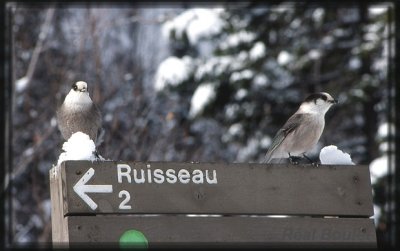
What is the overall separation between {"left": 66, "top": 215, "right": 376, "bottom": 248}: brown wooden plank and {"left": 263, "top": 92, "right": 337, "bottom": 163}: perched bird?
7.21 feet

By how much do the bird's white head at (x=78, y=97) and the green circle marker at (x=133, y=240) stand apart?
217 cm

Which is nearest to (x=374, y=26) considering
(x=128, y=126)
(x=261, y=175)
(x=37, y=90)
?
(x=128, y=126)

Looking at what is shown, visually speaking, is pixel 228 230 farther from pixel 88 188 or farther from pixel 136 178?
pixel 88 188

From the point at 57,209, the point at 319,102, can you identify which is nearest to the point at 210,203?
the point at 57,209

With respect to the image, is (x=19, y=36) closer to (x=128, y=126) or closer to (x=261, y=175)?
(x=128, y=126)

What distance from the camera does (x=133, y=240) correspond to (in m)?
3.79

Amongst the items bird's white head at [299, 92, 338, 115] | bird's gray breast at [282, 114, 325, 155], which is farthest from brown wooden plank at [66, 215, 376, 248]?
bird's white head at [299, 92, 338, 115]

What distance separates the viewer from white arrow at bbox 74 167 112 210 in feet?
12.2

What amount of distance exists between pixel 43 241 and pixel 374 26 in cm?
669

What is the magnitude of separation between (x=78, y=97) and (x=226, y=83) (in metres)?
8.84

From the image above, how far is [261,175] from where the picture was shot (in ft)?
13.2

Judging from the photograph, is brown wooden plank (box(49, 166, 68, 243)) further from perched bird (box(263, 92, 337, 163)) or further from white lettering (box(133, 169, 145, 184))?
perched bird (box(263, 92, 337, 163))

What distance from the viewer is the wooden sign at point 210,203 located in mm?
3742

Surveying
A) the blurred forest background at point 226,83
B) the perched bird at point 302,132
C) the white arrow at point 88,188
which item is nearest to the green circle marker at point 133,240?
the white arrow at point 88,188
